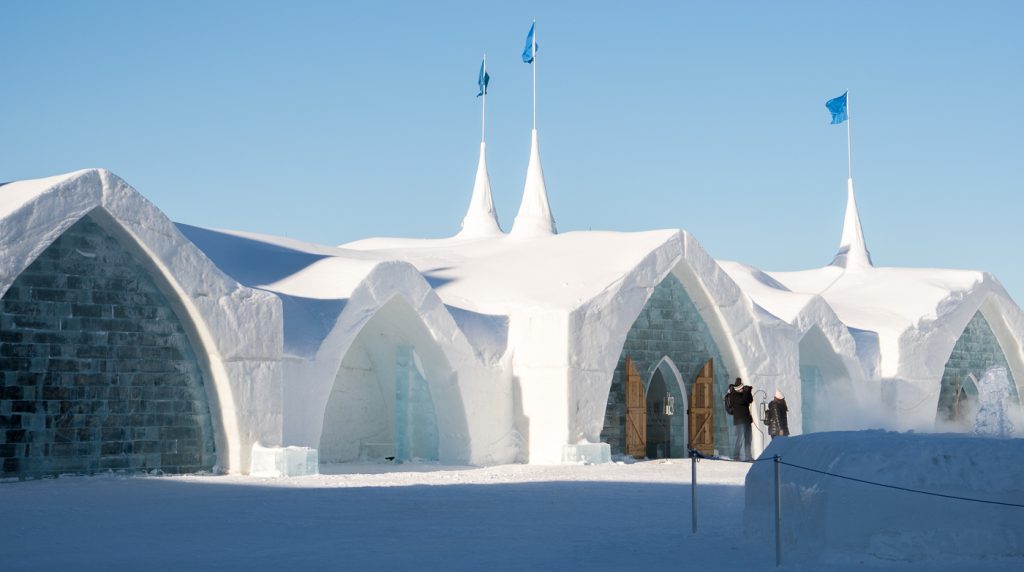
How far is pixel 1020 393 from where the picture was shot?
2662cm

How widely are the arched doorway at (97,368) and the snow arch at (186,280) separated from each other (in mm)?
126

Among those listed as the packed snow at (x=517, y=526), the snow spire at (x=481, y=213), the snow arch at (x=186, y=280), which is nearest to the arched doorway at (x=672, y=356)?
the snow arch at (x=186, y=280)

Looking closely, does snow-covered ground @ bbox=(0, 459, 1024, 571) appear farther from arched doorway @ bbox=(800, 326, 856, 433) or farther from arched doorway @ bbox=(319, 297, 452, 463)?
arched doorway @ bbox=(800, 326, 856, 433)

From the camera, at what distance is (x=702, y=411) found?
2003 centimetres

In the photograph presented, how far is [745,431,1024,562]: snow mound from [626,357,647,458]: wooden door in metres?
10.5

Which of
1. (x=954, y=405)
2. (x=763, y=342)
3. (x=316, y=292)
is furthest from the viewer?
(x=954, y=405)

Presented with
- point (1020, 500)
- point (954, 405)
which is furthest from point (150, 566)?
point (954, 405)

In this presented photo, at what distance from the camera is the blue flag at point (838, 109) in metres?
30.8

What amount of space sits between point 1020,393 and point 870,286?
3.89 meters

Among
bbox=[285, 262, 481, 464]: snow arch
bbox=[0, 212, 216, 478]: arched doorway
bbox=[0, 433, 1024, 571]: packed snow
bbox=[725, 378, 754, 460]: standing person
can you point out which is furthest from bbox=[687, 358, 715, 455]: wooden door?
bbox=[0, 212, 216, 478]: arched doorway

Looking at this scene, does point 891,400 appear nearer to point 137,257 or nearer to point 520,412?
point 520,412

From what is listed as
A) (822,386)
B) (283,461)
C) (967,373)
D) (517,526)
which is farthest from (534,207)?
(517,526)

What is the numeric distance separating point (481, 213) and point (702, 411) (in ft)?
37.5

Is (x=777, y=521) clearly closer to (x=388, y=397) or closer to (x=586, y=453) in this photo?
(x=586, y=453)
